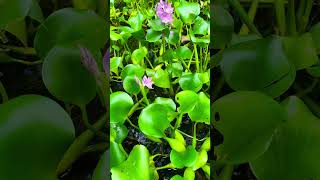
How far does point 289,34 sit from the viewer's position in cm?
44

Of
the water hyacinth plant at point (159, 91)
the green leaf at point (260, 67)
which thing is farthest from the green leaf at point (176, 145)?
the green leaf at point (260, 67)

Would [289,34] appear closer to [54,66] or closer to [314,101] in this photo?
[314,101]

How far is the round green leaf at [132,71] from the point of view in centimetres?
45

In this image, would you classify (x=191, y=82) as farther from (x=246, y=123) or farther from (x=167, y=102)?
(x=246, y=123)

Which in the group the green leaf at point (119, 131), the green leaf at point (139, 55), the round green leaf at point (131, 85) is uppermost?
the green leaf at point (139, 55)

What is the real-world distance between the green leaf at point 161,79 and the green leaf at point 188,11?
0.24 feet

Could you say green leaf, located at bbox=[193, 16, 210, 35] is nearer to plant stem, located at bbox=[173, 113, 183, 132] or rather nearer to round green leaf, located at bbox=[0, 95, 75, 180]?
plant stem, located at bbox=[173, 113, 183, 132]

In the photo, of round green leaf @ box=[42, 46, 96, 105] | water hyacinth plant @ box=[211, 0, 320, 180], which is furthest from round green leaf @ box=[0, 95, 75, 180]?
water hyacinth plant @ box=[211, 0, 320, 180]

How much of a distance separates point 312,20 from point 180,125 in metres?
0.20

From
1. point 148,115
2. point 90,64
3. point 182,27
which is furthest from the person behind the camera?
point 182,27

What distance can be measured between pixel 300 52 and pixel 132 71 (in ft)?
0.58

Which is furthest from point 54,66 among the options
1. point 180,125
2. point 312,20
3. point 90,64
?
point 312,20

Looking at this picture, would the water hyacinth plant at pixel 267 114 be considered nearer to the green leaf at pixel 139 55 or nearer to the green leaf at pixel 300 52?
the green leaf at pixel 300 52

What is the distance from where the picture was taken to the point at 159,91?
47cm
